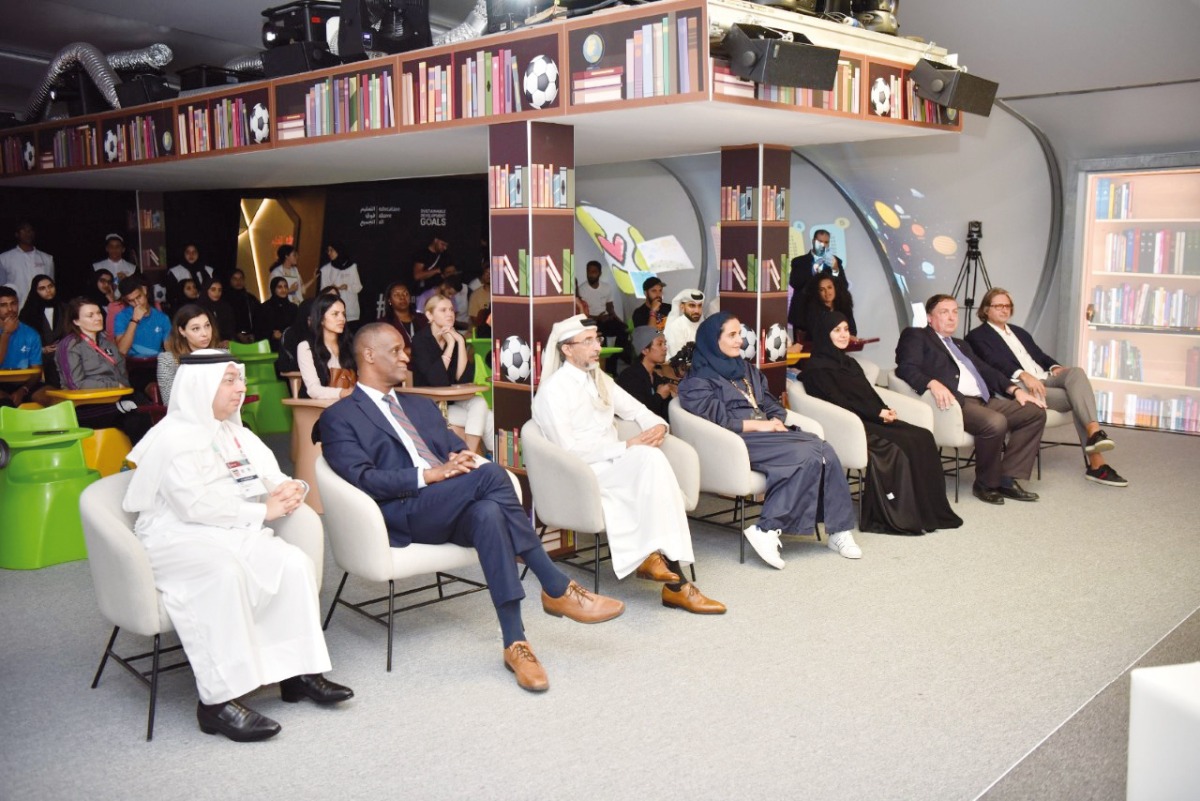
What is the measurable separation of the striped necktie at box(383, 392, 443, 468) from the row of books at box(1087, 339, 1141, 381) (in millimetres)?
7349

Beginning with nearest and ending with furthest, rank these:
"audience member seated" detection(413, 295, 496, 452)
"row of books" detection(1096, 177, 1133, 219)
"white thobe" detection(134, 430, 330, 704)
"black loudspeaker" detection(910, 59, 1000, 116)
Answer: "white thobe" detection(134, 430, 330, 704), "black loudspeaker" detection(910, 59, 1000, 116), "audience member seated" detection(413, 295, 496, 452), "row of books" detection(1096, 177, 1133, 219)

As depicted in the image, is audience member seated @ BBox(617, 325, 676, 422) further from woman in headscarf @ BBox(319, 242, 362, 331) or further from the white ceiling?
woman in headscarf @ BBox(319, 242, 362, 331)

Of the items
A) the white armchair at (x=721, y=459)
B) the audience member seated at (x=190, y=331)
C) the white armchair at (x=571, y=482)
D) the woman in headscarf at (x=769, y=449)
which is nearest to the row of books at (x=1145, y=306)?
the woman in headscarf at (x=769, y=449)

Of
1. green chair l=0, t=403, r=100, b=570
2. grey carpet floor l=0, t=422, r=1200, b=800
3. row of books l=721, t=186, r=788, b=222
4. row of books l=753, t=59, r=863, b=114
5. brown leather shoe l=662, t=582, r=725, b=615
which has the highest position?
row of books l=753, t=59, r=863, b=114

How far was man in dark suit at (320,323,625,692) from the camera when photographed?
13.7ft

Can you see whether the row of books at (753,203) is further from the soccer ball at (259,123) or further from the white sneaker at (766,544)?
the soccer ball at (259,123)

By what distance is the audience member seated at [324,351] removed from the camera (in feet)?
21.3

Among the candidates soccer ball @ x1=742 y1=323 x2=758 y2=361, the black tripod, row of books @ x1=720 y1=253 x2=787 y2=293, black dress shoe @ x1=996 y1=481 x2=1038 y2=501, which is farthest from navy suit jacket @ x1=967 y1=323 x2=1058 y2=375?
the black tripod

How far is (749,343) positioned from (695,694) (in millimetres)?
3490

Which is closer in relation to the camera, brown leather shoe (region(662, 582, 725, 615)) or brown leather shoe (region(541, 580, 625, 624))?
brown leather shoe (region(541, 580, 625, 624))

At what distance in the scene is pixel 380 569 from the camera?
4195 millimetres

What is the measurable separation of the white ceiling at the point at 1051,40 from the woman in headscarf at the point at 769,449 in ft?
13.8

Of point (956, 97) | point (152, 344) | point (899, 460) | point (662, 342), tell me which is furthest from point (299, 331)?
point (956, 97)

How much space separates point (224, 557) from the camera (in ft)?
11.9
